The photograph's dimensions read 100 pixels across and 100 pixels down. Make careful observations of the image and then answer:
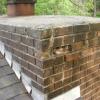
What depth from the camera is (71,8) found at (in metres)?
12.8

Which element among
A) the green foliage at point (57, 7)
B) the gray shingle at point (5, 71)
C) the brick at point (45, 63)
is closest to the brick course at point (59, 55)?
the brick at point (45, 63)

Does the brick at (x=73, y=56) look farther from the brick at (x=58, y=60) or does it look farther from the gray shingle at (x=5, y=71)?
the gray shingle at (x=5, y=71)

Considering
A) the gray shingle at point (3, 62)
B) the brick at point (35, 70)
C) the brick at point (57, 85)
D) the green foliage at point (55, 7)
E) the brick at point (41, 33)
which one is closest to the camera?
the brick at point (41, 33)

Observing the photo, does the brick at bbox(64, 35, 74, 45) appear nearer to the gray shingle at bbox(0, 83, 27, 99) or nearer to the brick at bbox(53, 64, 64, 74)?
the brick at bbox(53, 64, 64, 74)

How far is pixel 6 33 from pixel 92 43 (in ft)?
3.56

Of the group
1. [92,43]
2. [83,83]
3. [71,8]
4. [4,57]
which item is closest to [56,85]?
[83,83]

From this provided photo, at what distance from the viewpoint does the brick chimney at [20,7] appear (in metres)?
4.36

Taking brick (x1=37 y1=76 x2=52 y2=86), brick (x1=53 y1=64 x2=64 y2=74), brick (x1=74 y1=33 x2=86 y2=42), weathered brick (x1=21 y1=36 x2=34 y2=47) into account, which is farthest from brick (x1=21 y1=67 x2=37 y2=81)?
brick (x1=74 y1=33 x2=86 y2=42)

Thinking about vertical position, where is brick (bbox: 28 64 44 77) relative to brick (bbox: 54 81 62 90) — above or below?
above

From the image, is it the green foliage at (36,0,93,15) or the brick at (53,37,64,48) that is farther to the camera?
the green foliage at (36,0,93,15)

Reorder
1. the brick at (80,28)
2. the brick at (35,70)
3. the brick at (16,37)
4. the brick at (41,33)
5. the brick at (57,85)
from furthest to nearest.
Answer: the brick at (16,37)
the brick at (80,28)
the brick at (57,85)
the brick at (35,70)
the brick at (41,33)

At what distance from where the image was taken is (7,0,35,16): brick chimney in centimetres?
436

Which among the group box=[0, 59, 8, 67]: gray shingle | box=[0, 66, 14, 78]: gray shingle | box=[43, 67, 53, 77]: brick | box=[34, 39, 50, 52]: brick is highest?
box=[34, 39, 50, 52]: brick

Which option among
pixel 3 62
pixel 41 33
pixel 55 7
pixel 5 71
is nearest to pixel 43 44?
pixel 41 33
